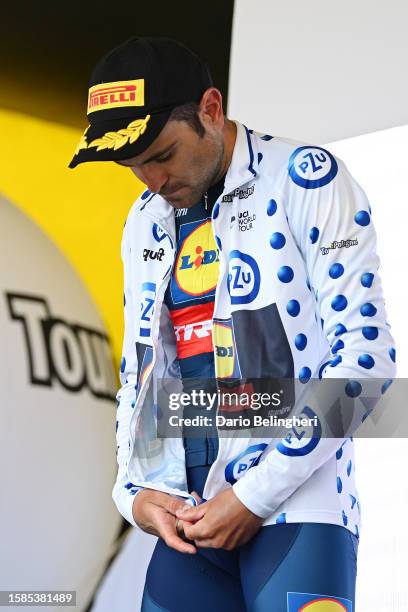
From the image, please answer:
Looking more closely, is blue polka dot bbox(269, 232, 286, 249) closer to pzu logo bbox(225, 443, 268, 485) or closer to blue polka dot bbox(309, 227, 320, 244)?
blue polka dot bbox(309, 227, 320, 244)

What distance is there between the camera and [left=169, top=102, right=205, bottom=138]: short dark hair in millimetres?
1276


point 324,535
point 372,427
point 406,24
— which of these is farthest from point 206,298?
point 406,24

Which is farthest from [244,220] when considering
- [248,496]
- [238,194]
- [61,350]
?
[61,350]

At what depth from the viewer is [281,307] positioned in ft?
4.05

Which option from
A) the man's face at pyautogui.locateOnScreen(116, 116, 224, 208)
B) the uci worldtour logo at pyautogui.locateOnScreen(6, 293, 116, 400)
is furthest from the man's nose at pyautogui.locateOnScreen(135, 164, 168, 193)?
the uci worldtour logo at pyautogui.locateOnScreen(6, 293, 116, 400)

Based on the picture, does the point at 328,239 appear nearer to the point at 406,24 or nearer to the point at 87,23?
the point at 406,24

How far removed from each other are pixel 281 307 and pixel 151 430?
0.99 ft

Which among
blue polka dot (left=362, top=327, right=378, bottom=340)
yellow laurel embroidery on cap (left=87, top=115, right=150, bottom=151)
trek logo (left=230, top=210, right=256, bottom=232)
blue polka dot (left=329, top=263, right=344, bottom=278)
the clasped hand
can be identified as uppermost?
yellow laurel embroidery on cap (left=87, top=115, right=150, bottom=151)

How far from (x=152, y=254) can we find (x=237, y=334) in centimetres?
24

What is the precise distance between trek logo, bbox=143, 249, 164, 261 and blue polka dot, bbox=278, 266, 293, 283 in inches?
9.2

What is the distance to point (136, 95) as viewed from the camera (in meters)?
1.26

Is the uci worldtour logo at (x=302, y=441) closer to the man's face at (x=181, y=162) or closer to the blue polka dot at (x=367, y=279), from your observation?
the blue polka dot at (x=367, y=279)

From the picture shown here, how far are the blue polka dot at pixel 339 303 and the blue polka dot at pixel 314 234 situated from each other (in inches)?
3.6

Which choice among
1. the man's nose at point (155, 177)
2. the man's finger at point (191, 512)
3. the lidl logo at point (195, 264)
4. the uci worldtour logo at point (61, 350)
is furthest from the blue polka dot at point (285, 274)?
the uci worldtour logo at point (61, 350)
